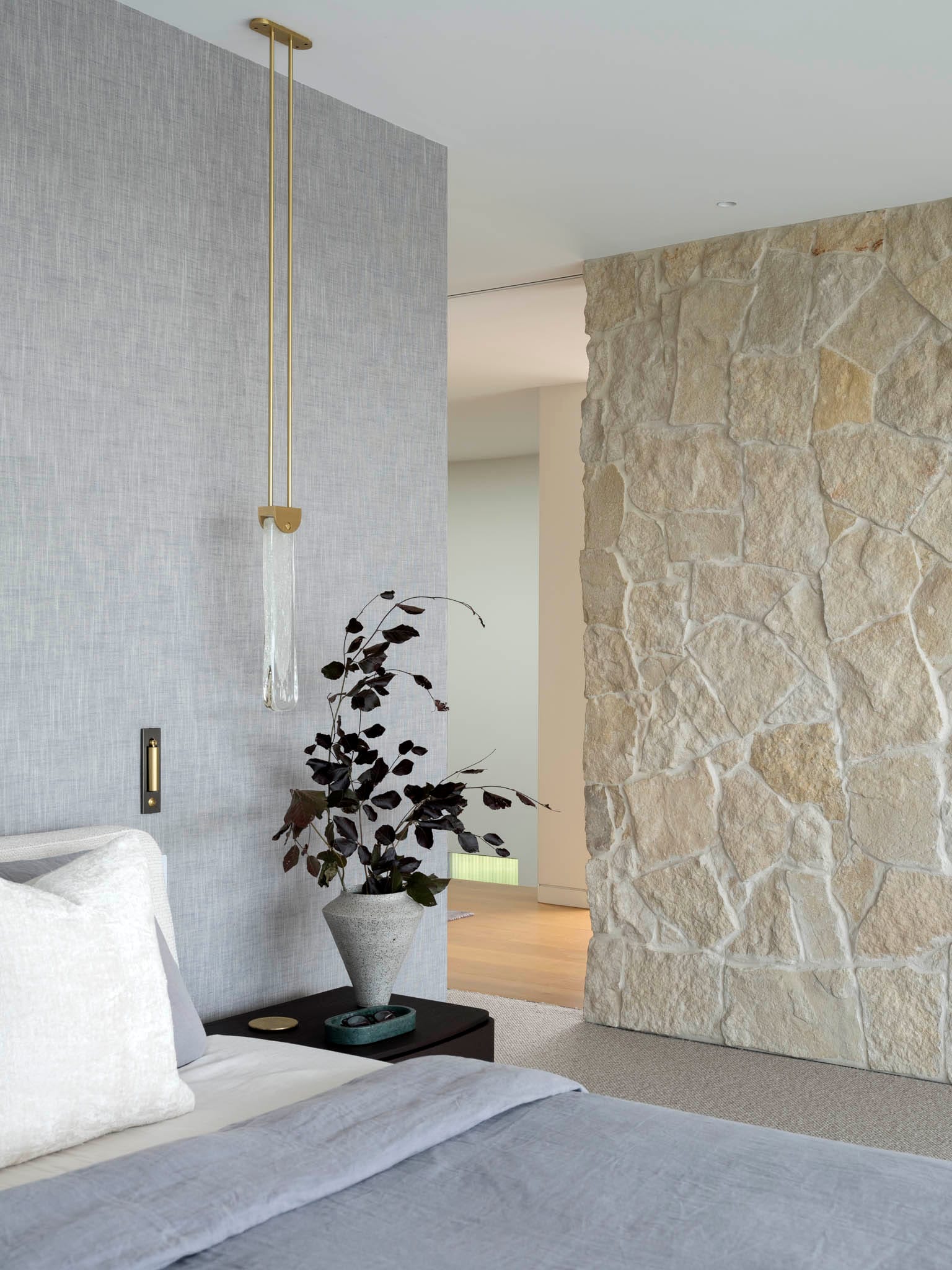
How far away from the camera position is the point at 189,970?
263 centimetres

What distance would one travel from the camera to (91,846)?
7.22ft

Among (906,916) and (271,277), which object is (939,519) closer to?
(906,916)

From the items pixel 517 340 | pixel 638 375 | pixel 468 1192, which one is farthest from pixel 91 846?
pixel 517 340

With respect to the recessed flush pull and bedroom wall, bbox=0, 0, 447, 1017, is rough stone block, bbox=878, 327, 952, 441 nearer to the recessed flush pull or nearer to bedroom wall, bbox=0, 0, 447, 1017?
bedroom wall, bbox=0, 0, 447, 1017

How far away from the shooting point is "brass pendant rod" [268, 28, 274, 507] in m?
2.73

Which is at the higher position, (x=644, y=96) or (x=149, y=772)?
(x=644, y=96)

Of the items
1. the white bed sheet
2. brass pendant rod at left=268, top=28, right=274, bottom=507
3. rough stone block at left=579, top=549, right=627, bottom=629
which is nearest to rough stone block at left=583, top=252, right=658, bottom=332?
rough stone block at left=579, top=549, right=627, bottom=629

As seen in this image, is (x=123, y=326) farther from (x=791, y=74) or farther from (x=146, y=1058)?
(x=791, y=74)

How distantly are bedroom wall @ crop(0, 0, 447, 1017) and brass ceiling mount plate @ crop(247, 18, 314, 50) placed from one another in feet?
0.45

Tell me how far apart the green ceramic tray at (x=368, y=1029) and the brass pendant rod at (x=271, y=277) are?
108 cm

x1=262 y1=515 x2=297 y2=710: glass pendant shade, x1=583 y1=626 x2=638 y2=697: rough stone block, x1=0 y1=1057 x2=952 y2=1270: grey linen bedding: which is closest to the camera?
x1=0 y1=1057 x2=952 y2=1270: grey linen bedding

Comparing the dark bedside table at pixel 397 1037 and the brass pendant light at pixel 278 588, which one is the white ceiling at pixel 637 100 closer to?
the brass pendant light at pixel 278 588

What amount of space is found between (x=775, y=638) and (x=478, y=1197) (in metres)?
2.69

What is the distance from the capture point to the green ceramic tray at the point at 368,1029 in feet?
8.11
